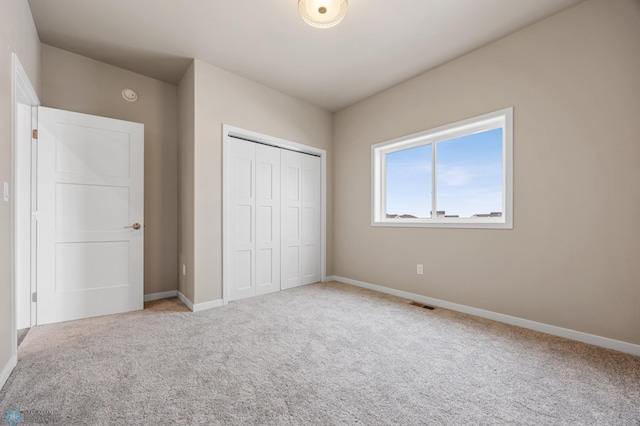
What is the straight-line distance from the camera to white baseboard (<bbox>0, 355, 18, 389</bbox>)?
1.62 metres

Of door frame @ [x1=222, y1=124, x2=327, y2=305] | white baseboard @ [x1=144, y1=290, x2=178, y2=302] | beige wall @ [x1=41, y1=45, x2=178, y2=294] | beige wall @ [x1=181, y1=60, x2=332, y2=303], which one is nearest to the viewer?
beige wall @ [x1=41, y1=45, x2=178, y2=294]

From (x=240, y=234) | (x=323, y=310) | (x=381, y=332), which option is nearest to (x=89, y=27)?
(x=240, y=234)

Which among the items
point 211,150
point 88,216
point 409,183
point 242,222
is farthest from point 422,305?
point 88,216

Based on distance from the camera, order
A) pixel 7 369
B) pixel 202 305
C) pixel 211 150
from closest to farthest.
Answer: pixel 7 369 < pixel 202 305 < pixel 211 150

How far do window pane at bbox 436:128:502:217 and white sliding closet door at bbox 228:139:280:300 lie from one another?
7.14ft

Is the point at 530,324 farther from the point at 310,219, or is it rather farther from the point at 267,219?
the point at 267,219

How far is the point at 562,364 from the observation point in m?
1.90

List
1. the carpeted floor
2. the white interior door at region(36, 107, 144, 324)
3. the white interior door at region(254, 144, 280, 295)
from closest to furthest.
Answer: the carpeted floor, the white interior door at region(36, 107, 144, 324), the white interior door at region(254, 144, 280, 295)

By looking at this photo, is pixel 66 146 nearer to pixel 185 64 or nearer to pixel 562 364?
pixel 185 64

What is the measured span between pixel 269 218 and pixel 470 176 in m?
2.54

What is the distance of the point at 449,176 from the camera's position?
3.22m

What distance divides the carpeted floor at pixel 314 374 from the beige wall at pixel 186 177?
0.66m

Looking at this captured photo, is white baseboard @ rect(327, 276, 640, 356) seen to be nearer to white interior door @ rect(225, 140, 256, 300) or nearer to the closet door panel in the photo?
the closet door panel

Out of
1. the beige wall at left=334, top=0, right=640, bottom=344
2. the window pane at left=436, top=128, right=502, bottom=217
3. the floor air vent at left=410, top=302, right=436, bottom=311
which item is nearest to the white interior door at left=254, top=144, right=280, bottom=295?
the floor air vent at left=410, top=302, right=436, bottom=311
